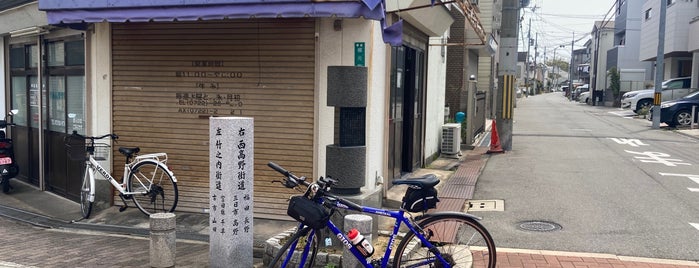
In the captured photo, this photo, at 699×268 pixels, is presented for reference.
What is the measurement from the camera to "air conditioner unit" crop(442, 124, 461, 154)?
42.8 ft

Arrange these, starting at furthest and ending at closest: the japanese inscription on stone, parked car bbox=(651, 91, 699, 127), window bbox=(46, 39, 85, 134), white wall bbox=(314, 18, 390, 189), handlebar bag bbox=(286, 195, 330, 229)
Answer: parked car bbox=(651, 91, 699, 127) → window bbox=(46, 39, 85, 134) → white wall bbox=(314, 18, 390, 189) → the japanese inscription on stone → handlebar bag bbox=(286, 195, 330, 229)

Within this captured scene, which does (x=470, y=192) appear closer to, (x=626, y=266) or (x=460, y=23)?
(x=626, y=266)

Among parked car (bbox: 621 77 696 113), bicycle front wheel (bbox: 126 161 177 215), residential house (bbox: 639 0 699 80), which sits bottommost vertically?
bicycle front wheel (bbox: 126 161 177 215)

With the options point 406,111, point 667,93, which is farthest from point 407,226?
point 667,93

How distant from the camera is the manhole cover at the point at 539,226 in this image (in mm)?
7004

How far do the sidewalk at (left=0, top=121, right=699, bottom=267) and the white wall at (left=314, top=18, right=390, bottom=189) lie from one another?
3.38 ft

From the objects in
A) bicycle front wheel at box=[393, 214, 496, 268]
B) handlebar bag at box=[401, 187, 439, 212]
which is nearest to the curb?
bicycle front wheel at box=[393, 214, 496, 268]

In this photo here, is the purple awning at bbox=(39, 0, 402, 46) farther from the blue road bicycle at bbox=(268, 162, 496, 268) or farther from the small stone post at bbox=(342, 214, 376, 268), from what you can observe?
the small stone post at bbox=(342, 214, 376, 268)

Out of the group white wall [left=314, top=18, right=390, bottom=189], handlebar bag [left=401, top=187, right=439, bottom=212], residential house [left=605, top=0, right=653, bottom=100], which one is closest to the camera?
handlebar bag [left=401, top=187, right=439, bottom=212]

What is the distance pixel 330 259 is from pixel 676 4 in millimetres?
31056

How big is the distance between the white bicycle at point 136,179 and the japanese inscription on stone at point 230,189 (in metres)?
2.53

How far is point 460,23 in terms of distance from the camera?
699 inches

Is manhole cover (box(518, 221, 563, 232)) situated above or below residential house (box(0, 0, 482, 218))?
below

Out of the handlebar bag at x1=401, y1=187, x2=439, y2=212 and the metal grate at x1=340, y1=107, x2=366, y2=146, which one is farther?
the metal grate at x1=340, y1=107, x2=366, y2=146
